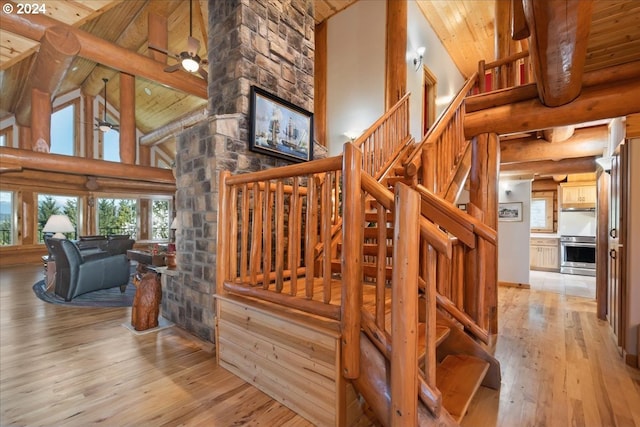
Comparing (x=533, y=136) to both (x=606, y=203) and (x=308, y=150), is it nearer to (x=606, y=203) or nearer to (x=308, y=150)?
(x=606, y=203)

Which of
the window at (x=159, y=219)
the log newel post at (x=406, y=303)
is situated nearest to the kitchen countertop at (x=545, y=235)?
the log newel post at (x=406, y=303)

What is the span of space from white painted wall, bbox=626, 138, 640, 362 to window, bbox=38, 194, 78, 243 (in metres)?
11.0

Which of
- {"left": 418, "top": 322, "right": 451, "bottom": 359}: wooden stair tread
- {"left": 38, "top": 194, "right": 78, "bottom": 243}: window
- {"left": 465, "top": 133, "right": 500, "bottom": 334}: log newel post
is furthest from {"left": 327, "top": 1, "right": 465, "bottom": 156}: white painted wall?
{"left": 38, "top": 194, "right": 78, "bottom": 243}: window

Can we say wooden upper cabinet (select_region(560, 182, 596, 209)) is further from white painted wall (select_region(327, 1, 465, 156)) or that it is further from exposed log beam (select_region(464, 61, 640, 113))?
exposed log beam (select_region(464, 61, 640, 113))

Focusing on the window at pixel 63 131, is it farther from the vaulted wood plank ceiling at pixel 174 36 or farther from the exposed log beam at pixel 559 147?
the exposed log beam at pixel 559 147

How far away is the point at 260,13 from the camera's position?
294 cm

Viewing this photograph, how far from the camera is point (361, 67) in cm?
562

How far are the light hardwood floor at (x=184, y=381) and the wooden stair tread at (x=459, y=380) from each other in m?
0.19

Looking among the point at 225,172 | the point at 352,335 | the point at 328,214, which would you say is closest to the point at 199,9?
the point at 225,172

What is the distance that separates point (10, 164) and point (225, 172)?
6.24 metres

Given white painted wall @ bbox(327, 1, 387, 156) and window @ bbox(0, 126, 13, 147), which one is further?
window @ bbox(0, 126, 13, 147)

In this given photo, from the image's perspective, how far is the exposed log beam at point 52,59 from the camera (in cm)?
426

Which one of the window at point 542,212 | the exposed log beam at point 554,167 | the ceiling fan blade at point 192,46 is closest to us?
the ceiling fan blade at point 192,46

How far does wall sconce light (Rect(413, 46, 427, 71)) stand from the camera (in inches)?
222
